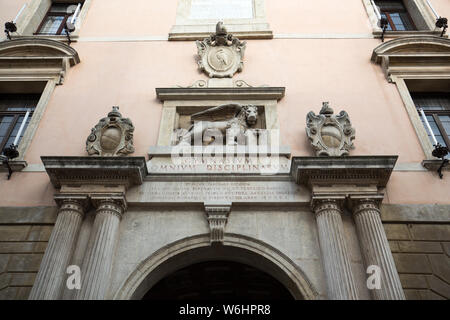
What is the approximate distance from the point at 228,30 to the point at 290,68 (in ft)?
7.19

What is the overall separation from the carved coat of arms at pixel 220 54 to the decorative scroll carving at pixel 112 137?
2.68 m

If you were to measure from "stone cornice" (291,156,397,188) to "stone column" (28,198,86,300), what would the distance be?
13.2ft

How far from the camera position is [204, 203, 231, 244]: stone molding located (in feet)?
23.3

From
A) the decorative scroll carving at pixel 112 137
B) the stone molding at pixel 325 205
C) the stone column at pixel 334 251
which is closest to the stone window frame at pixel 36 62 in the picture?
the decorative scroll carving at pixel 112 137

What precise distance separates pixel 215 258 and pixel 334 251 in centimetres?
215

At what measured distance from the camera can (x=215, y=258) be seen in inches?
293

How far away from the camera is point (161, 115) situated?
9148mm

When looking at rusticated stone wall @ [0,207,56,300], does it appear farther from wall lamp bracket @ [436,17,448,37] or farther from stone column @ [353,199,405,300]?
wall lamp bracket @ [436,17,448,37]

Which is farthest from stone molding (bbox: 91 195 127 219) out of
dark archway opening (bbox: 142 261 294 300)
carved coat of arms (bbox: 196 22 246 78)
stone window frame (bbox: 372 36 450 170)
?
stone window frame (bbox: 372 36 450 170)

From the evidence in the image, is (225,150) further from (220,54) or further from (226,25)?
(226,25)

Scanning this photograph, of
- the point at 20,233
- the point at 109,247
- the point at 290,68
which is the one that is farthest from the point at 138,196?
the point at 290,68

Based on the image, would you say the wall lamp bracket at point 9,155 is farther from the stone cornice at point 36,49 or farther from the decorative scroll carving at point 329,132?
the decorative scroll carving at point 329,132

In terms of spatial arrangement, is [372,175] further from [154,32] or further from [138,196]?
[154,32]

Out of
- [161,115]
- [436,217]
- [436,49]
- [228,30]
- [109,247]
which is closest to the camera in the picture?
[109,247]
